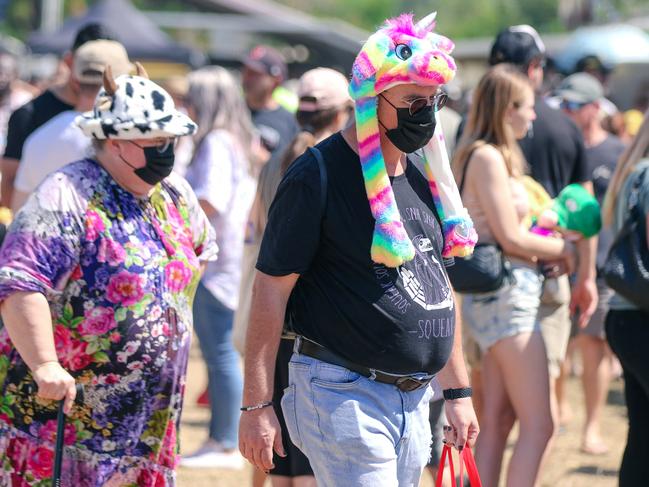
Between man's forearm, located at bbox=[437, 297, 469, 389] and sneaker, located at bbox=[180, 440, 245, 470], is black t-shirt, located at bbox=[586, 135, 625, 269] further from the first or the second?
man's forearm, located at bbox=[437, 297, 469, 389]

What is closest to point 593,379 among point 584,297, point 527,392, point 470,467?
point 584,297

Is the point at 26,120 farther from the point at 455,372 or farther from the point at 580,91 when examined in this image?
the point at 580,91

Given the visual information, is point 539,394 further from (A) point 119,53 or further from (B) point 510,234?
(A) point 119,53

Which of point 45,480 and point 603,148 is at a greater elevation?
point 603,148

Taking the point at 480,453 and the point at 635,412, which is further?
the point at 480,453

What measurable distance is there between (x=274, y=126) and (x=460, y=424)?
15.6 feet

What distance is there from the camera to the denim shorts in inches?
194

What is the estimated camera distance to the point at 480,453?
5285 millimetres

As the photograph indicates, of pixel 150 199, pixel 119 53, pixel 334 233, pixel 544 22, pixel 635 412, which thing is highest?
pixel 544 22

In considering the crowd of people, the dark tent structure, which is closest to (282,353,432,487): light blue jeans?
the crowd of people

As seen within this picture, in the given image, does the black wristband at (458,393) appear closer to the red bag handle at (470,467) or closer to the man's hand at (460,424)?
the man's hand at (460,424)

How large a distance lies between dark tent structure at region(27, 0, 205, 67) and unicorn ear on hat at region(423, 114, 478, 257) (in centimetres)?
1390

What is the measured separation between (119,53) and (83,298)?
1984 mm

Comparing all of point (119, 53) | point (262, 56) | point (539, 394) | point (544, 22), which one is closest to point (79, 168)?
point (119, 53)
